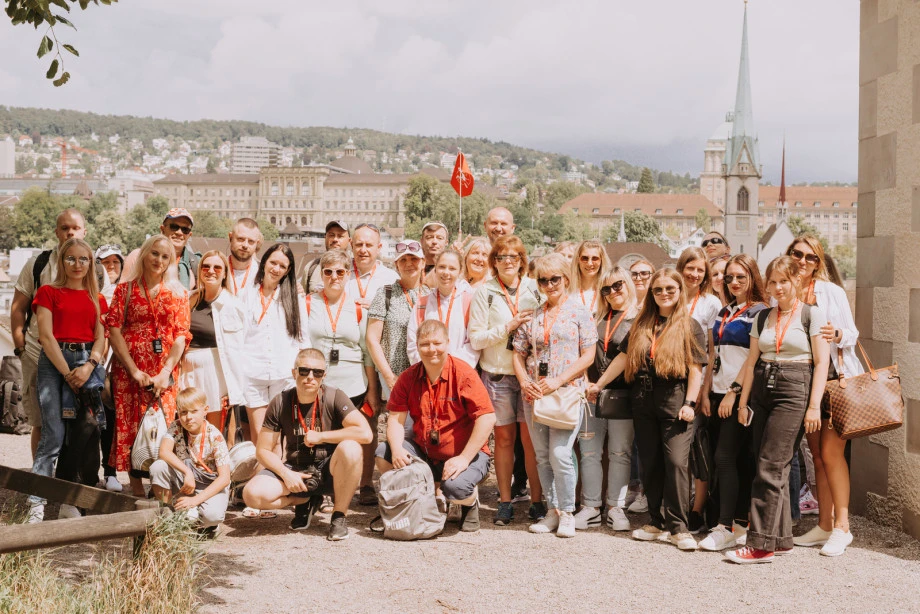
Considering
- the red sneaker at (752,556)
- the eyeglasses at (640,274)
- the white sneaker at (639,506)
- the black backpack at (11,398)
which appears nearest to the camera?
the red sneaker at (752,556)

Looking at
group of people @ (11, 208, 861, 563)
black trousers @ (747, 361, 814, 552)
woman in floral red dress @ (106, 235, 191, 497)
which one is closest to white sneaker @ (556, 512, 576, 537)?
group of people @ (11, 208, 861, 563)

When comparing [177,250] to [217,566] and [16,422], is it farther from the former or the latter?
[16,422]

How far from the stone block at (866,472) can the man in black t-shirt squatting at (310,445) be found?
3744 mm

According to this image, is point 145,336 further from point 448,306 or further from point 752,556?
point 752,556

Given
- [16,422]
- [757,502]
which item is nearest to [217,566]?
[757,502]

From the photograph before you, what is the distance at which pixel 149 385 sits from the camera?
6469mm

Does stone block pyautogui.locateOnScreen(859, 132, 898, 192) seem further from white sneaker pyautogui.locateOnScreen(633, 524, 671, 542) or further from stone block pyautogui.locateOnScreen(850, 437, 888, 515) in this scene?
white sneaker pyautogui.locateOnScreen(633, 524, 671, 542)

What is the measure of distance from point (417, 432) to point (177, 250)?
96.6 inches

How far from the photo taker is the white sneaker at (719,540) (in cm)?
606

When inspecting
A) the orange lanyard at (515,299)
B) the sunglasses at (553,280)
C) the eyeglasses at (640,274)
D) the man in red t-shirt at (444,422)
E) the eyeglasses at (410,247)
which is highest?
the eyeglasses at (410,247)

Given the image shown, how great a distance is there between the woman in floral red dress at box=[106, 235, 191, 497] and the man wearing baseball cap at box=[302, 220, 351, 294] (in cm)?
113

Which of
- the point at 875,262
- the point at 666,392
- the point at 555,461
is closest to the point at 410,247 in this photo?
the point at 555,461

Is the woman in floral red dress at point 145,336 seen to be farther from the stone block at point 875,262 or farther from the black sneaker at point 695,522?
the stone block at point 875,262

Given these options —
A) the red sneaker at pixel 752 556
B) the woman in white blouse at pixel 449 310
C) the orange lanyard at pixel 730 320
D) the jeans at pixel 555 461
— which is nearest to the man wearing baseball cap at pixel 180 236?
the woman in white blouse at pixel 449 310
